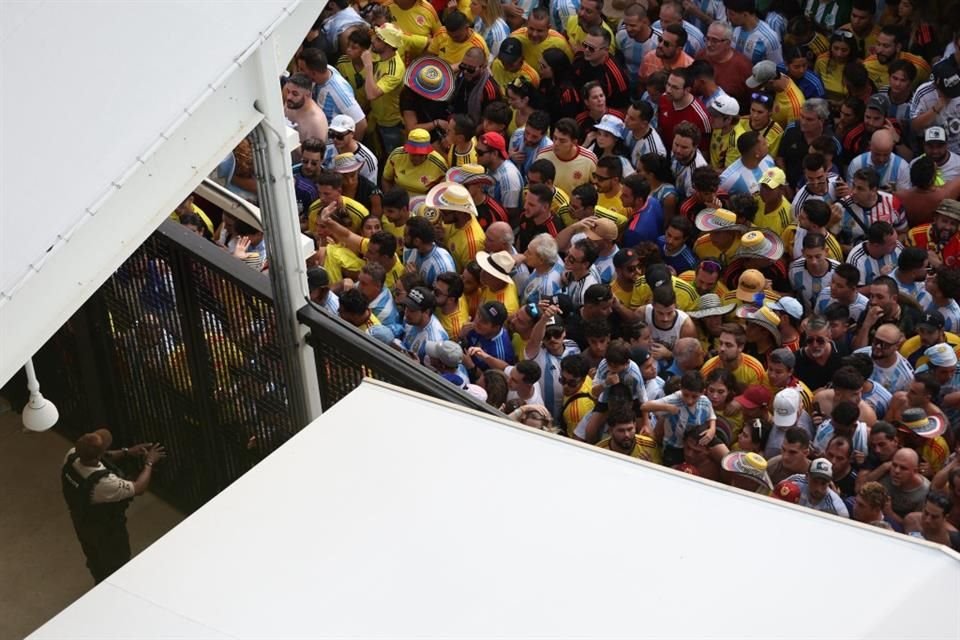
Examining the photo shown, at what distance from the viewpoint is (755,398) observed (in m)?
6.75

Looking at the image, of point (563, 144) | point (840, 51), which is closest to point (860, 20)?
point (840, 51)

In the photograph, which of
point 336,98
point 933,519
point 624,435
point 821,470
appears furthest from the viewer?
point 336,98

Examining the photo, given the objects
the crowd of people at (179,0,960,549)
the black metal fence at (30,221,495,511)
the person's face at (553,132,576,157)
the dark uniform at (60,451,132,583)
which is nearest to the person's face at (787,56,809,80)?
the crowd of people at (179,0,960,549)

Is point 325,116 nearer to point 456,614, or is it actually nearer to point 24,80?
point 24,80

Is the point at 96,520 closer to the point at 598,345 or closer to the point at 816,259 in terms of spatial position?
the point at 598,345

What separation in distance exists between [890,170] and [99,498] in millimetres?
5008

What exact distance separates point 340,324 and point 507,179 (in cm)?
284

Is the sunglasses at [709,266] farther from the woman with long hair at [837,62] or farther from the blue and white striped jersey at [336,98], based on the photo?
the blue and white striped jersey at [336,98]

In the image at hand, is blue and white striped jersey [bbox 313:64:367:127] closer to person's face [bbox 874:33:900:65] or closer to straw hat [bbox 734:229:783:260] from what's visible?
straw hat [bbox 734:229:783:260]

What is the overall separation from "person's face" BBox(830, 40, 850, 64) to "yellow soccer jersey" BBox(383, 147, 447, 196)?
111 inches

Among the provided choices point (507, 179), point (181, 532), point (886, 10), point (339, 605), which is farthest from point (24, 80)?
point (886, 10)

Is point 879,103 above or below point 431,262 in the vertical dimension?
above

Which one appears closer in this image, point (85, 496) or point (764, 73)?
point (85, 496)

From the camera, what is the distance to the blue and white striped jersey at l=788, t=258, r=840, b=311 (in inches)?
299
